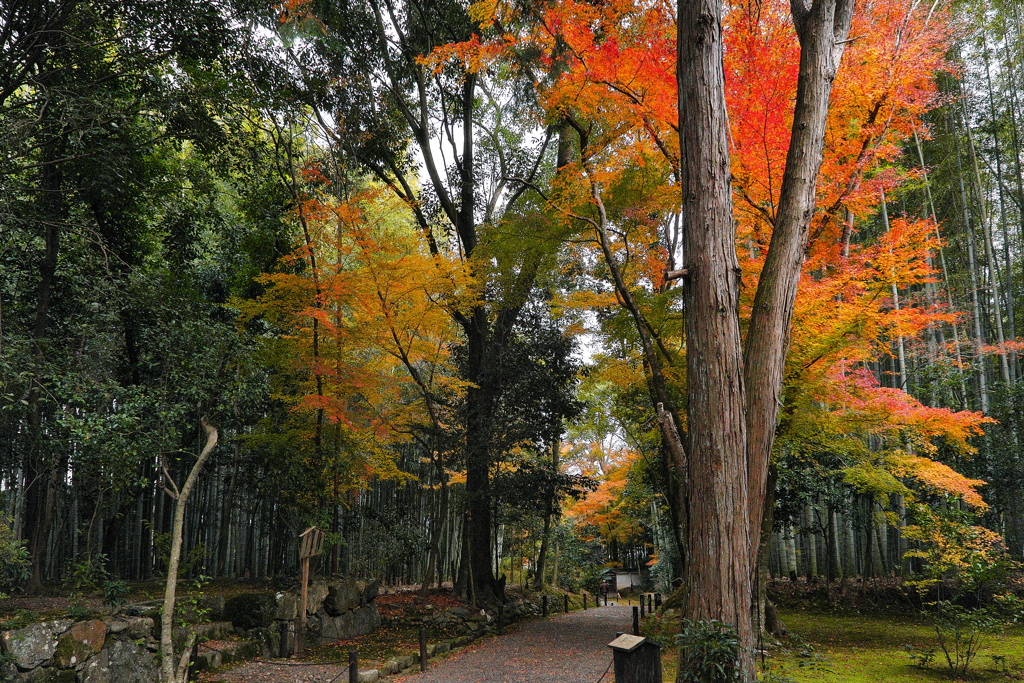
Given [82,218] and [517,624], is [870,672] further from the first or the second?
[82,218]

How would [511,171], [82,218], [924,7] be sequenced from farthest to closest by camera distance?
[511,171] < [82,218] < [924,7]

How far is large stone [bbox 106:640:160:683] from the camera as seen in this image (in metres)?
5.90

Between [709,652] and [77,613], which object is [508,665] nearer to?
[77,613]

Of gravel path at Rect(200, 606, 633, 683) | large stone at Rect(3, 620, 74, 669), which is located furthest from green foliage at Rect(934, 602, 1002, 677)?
large stone at Rect(3, 620, 74, 669)

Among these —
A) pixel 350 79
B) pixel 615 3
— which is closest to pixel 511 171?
pixel 350 79

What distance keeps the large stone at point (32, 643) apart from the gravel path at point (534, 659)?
3627mm

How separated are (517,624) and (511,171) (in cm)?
962

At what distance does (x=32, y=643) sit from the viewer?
5.38 meters

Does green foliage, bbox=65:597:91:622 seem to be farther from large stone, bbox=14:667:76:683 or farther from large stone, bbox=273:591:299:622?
large stone, bbox=273:591:299:622

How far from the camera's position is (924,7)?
652 centimetres

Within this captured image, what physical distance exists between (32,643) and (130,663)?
0.97 m

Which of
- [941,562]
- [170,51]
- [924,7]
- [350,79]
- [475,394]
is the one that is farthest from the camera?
[475,394]

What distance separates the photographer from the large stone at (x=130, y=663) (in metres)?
5.90

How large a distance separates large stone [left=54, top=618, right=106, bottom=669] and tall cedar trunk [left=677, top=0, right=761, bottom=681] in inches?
231
